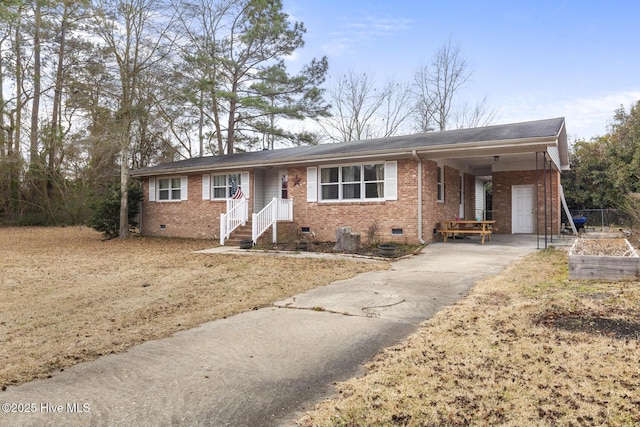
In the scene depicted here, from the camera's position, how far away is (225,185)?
17.2 m

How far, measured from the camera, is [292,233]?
14.7 meters

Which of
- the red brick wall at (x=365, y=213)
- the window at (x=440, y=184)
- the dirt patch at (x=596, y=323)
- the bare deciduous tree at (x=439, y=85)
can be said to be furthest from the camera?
the bare deciduous tree at (x=439, y=85)

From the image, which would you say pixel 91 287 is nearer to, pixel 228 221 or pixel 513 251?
pixel 228 221

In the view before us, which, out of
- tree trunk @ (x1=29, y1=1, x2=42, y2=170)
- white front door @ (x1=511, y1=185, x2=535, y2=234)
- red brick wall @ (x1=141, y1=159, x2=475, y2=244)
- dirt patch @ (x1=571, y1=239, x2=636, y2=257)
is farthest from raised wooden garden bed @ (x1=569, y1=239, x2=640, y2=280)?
tree trunk @ (x1=29, y1=1, x2=42, y2=170)

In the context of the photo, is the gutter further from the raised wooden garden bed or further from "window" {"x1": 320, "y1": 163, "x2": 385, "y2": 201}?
the raised wooden garden bed

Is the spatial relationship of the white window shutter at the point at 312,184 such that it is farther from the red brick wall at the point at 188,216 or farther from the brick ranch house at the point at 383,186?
the red brick wall at the point at 188,216

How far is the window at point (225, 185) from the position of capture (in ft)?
55.4

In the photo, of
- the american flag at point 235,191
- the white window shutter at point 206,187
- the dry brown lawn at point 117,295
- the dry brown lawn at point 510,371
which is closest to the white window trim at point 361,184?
the american flag at point 235,191

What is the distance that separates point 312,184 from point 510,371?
1192 cm

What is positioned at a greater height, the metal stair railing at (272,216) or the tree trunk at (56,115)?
the tree trunk at (56,115)

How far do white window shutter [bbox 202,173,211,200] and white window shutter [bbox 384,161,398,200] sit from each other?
8.05 meters

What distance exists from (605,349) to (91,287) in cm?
790

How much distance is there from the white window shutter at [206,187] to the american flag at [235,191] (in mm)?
1257

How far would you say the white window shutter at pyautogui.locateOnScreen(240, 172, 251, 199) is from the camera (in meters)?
16.5
